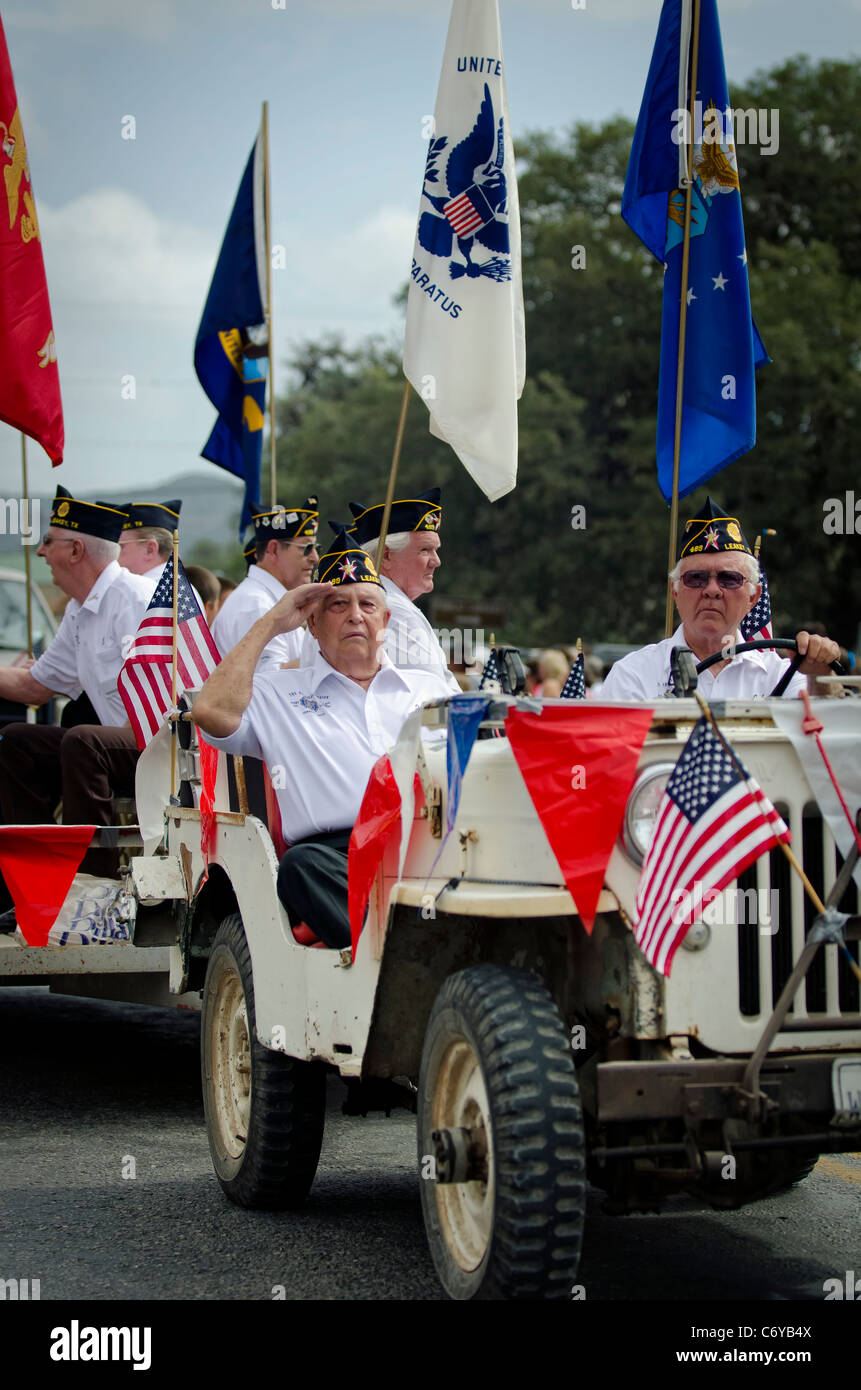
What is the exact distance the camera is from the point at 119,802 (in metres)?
7.64

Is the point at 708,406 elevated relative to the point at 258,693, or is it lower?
elevated

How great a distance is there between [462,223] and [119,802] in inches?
120

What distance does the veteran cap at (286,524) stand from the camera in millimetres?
8711

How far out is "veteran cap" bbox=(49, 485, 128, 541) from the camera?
842cm

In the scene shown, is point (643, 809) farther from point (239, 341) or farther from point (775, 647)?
point (239, 341)

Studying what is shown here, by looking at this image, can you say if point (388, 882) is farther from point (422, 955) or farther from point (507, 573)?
point (507, 573)

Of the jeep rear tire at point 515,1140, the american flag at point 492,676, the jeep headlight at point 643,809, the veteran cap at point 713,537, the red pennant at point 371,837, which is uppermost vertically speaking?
the veteran cap at point 713,537

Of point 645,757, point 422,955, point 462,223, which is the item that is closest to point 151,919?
point 422,955

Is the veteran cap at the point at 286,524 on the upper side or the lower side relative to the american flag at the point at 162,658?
upper

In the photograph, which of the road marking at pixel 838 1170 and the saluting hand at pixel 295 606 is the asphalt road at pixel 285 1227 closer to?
the road marking at pixel 838 1170

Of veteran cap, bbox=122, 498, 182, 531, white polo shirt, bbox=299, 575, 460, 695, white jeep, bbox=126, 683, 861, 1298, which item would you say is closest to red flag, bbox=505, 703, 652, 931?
white jeep, bbox=126, 683, 861, 1298

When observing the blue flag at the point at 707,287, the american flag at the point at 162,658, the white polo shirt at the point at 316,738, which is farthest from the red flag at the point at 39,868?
the blue flag at the point at 707,287

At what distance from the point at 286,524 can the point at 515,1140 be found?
558 centimetres

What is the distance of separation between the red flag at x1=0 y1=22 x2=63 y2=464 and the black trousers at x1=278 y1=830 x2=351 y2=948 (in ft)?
14.0
